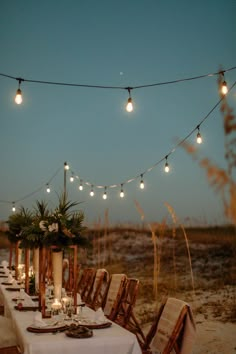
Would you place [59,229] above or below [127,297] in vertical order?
above

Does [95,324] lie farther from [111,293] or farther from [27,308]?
[111,293]

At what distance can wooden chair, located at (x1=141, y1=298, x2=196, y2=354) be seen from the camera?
3.12 m

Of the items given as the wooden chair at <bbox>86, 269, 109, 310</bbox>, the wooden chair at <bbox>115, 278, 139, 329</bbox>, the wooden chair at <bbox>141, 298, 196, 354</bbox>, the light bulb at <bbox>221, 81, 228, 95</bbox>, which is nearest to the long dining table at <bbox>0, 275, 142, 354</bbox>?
the wooden chair at <bbox>141, 298, 196, 354</bbox>

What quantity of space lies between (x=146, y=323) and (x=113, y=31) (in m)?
4.70

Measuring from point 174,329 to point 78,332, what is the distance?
24.7 inches

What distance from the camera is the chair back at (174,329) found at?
3.11m

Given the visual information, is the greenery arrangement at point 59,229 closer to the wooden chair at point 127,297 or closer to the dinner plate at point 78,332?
the wooden chair at point 127,297

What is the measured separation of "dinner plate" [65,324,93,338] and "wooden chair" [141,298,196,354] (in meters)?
0.52

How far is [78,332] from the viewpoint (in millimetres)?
2975

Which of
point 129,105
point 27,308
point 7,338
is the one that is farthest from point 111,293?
point 129,105

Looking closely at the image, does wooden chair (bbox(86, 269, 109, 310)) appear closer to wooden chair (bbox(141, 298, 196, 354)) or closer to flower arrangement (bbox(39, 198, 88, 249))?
flower arrangement (bbox(39, 198, 88, 249))

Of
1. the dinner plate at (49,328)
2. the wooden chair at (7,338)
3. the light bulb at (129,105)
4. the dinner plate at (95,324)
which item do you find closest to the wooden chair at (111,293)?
the wooden chair at (7,338)

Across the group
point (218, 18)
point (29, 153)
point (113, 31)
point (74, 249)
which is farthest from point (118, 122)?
point (74, 249)

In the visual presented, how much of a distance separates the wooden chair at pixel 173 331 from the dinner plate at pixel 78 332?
52cm
